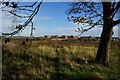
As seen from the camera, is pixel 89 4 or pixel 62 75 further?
pixel 62 75

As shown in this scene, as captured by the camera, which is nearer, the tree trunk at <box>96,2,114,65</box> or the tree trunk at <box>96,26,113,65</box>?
the tree trunk at <box>96,2,114,65</box>

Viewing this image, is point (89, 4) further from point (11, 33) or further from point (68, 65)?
point (11, 33)

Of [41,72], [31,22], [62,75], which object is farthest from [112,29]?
[31,22]

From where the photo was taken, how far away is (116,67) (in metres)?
7.62

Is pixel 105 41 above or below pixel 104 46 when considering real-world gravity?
above

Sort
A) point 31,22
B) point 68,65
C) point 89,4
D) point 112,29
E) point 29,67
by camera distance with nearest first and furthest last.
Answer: point 31,22
point 89,4
point 29,67
point 68,65
point 112,29

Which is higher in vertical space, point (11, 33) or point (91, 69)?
point (11, 33)

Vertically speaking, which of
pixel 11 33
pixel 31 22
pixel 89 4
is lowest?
pixel 11 33

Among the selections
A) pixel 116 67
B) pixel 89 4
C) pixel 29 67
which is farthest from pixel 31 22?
pixel 116 67

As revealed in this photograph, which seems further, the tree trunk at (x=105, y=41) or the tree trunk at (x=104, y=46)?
the tree trunk at (x=104, y=46)

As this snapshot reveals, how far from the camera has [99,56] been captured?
8266 millimetres

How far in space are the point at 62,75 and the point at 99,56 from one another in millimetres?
2984

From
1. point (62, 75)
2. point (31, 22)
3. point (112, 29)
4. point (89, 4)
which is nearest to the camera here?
point (31, 22)

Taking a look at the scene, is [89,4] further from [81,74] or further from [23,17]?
[23,17]
